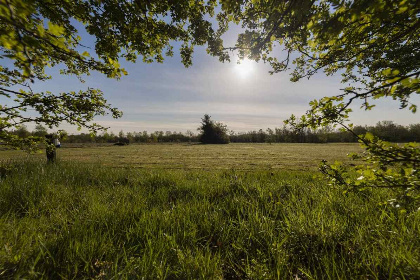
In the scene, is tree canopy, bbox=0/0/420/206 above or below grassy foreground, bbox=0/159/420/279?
above

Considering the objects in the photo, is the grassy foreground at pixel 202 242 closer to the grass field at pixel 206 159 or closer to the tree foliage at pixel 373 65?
the tree foliage at pixel 373 65

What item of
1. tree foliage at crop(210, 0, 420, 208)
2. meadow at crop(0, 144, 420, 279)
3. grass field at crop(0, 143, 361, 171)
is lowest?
grass field at crop(0, 143, 361, 171)

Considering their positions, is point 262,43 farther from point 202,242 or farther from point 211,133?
point 211,133

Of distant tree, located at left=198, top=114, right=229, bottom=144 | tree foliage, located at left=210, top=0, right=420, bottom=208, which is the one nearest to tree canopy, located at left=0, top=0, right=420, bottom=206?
tree foliage, located at left=210, top=0, right=420, bottom=208

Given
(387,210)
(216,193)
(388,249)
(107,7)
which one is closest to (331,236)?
(388,249)

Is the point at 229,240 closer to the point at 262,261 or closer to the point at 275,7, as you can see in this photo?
the point at 262,261

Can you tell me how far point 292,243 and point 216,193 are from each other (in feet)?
5.87

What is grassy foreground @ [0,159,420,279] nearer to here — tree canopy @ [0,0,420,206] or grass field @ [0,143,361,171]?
tree canopy @ [0,0,420,206]

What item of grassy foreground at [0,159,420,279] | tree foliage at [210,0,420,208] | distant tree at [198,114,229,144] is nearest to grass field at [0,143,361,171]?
grassy foreground at [0,159,420,279]

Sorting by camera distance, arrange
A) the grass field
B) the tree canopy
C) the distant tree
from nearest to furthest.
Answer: the tree canopy → the grass field → the distant tree

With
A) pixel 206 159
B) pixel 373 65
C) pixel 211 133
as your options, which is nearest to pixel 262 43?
pixel 373 65

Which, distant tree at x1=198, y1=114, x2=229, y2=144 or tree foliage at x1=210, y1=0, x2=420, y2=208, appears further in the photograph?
distant tree at x1=198, y1=114, x2=229, y2=144

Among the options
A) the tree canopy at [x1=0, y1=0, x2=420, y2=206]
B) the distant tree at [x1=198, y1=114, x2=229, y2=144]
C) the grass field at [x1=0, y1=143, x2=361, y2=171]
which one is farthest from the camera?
the distant tree at [x1=198, y1=114, x2=229, y2=144]

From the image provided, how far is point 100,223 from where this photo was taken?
6.59 feet
